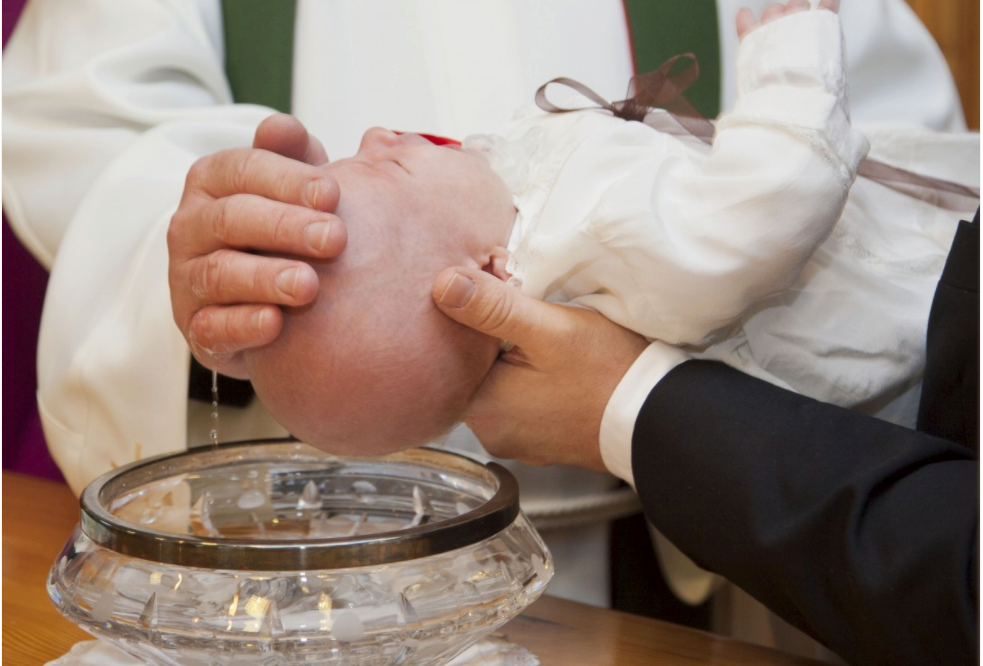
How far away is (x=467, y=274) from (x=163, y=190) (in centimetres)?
53

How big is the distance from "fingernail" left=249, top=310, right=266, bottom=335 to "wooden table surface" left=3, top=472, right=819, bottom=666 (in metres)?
0.34

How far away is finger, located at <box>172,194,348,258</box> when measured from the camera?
721 mm

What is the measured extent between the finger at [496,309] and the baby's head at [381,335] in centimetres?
3

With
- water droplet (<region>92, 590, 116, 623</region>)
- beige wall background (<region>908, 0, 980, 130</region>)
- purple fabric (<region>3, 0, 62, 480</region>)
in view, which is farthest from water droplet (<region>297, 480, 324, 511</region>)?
beige wall background (<region>908, 0, 980, 130</region>)

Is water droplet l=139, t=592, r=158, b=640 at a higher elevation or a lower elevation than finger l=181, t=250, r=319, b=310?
lower

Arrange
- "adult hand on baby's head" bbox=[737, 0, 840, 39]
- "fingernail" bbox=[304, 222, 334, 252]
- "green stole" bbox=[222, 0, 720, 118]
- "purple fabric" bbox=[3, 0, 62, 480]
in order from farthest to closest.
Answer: "purple fabric" bbox=[3, 0, 62, 480]
"green stole" bbox=[222, 0, 720, 118]
"adult hand on baby's head" bbox=[737, 0, 840, 39]
"fingernail" bbox=[304, 222, 334, 252]

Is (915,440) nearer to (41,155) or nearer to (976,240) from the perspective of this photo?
(976,240)

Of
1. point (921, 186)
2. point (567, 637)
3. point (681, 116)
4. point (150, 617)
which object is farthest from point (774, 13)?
point (150, 617)

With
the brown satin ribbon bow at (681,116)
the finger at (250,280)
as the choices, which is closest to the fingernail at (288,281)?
the finger at (250,280)

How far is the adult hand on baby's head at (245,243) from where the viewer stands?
0.73m

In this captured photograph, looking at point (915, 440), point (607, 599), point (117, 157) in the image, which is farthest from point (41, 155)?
point (915, 440)

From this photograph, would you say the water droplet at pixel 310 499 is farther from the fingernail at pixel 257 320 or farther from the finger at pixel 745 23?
the finger at pixel 745 23

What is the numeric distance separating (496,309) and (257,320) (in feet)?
0.65

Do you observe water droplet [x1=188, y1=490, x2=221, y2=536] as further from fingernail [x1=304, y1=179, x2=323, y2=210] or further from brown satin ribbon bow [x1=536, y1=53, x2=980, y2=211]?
brown satin ribbon bow [x1=536, y1=53, x2=980, y2=211]
